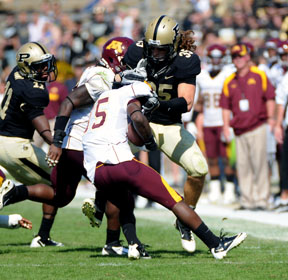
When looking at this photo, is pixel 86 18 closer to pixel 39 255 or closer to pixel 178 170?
pixel 178 170

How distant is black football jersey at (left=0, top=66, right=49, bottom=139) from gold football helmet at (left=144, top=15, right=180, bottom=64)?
114 centimetres

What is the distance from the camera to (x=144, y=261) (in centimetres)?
615

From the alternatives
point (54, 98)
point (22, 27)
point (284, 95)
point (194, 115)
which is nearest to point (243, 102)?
point (284, 95)

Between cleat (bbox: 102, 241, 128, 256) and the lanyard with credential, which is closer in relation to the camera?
cleat (bbox: 102, 241, 128, 256)

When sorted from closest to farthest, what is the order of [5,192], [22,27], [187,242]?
1. [187,242]
2. [5,192]
3. [22,27]

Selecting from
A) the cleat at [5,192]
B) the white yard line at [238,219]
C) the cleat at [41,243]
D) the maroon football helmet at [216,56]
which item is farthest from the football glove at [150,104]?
the maroon football helmet at [216,56]

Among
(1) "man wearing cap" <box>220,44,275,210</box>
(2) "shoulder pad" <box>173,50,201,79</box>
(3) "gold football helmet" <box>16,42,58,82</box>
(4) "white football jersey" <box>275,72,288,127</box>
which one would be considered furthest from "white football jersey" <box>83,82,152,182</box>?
(1) "man wearing cap" <box>220,44,275,210</box>

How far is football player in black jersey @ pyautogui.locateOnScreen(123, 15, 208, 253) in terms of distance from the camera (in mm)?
6523

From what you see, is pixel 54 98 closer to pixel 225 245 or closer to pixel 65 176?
pixel 65 176

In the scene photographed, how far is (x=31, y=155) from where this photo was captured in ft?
23.7

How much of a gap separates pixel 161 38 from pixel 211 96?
517 centimetres

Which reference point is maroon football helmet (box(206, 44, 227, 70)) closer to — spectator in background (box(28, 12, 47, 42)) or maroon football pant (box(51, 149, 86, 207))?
maroon football pant (box(51, 149, 86, 207))

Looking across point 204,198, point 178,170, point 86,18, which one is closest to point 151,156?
point 204,198

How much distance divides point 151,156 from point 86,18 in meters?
9.32
